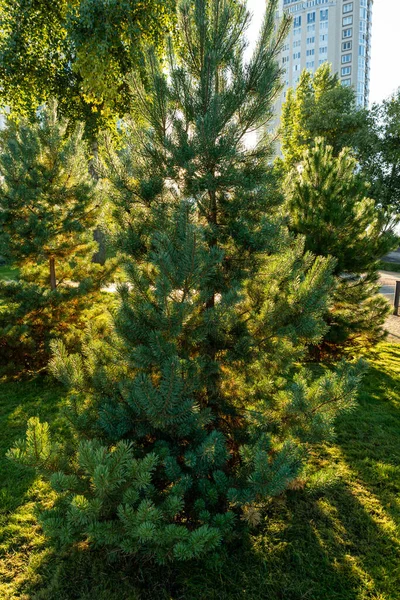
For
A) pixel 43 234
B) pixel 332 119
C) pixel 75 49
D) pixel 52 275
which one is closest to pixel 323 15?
pixel 332 119

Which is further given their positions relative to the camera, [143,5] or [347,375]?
[143,5]

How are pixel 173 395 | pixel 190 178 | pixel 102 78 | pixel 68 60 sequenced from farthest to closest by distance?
pixel 68 60 → pixel 102 78 → pixel 190 178 → pixel 173 395

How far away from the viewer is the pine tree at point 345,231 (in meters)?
6.43

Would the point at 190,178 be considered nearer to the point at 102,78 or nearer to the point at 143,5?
the point at 102,78

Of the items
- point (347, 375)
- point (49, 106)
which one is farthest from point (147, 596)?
point (49, 106)

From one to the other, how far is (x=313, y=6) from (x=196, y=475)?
8884 centimetres

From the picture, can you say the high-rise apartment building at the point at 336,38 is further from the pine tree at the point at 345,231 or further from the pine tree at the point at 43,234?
the pine tree at the point at 43,234

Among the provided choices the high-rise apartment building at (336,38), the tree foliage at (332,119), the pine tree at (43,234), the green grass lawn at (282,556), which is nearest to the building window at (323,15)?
the high-rise apartment building at (336,38)

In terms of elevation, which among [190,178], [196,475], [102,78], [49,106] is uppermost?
[102,78]

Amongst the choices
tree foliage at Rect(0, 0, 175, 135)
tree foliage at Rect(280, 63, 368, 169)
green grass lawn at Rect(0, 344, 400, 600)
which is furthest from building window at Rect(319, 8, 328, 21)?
green grass lawn at Rect(0, 344, 400, 600)

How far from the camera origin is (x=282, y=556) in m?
3.08

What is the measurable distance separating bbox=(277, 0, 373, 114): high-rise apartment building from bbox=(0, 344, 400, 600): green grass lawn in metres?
72.3

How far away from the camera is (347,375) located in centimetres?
274

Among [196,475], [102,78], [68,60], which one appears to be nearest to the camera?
[196,475]
